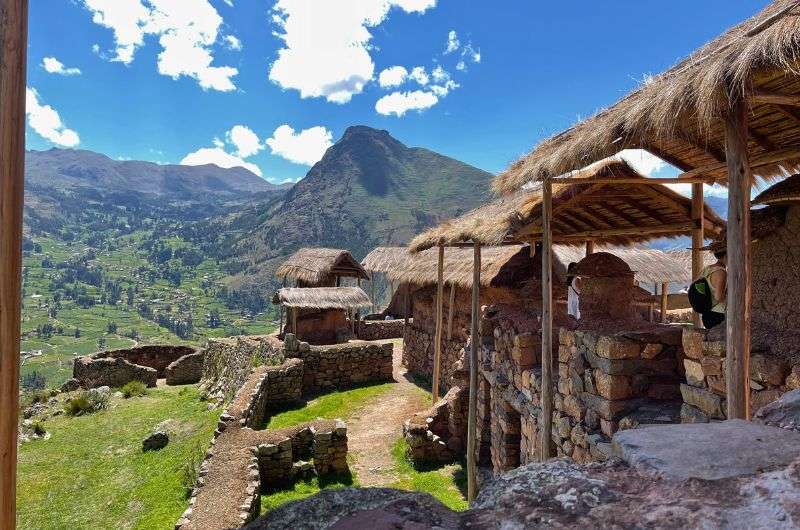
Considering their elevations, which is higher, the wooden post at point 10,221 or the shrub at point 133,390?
the wooden post at point 10,221

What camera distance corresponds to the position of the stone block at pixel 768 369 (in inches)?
128

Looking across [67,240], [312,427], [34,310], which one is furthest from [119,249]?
[312,427]

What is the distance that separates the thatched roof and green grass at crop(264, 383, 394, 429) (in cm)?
879

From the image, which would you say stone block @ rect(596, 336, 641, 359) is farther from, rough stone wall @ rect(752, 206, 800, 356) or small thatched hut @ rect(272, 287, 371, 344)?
small thatched hut @ rect(272, 287, 371, 344)

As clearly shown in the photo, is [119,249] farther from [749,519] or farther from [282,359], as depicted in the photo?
[749,519]

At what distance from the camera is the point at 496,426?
7.73 metres

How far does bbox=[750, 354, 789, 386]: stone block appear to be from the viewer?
10.6ft

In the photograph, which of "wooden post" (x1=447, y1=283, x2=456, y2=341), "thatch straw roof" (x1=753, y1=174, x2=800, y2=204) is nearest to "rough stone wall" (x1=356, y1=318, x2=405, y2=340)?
"wooden post" (x1=447, y1=283, x2=456, y2=341)

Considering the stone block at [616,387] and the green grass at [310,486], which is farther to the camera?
the green grass at [310,486]

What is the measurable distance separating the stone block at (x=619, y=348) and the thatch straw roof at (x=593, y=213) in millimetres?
2146

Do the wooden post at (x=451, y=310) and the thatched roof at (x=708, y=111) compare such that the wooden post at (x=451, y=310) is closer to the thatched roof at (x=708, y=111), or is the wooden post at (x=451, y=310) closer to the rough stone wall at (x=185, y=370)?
the thatched roof at (x=708, y=111)

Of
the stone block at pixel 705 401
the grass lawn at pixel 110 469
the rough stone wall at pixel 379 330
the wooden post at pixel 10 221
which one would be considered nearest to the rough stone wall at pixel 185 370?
the grass lawn at pixel 110 469

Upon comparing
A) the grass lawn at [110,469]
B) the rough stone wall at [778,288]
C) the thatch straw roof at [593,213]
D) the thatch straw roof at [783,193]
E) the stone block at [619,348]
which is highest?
the thatch straw roof at [593,213]

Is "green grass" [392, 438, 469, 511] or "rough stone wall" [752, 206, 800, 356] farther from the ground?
"rough stone wall" [752, 206, 800, 356]
